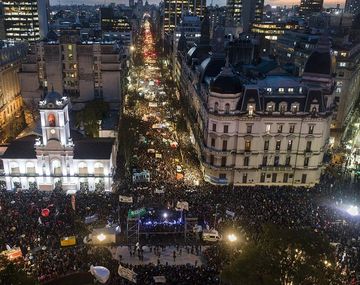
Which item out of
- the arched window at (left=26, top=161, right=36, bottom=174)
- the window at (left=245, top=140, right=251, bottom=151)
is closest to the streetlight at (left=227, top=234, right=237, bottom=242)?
the window at (left=245, top=140, right=251, bottom=151)

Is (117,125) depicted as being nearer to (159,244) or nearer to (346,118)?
(159,244)

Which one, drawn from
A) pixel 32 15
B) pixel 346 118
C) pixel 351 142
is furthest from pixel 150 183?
pixel 32 15

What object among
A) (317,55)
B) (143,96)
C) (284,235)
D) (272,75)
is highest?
(317,55)

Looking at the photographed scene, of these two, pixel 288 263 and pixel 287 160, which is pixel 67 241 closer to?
pixel 288 263

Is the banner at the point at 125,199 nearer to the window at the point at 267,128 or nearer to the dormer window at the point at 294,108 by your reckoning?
the window at the point at 267,128

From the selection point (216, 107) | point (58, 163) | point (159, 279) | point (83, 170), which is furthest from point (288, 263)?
point (58, 163)

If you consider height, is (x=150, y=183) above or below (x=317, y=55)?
below

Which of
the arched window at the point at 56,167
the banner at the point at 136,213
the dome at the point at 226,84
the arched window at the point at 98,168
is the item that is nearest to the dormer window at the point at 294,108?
the dome at the point at 226,84
